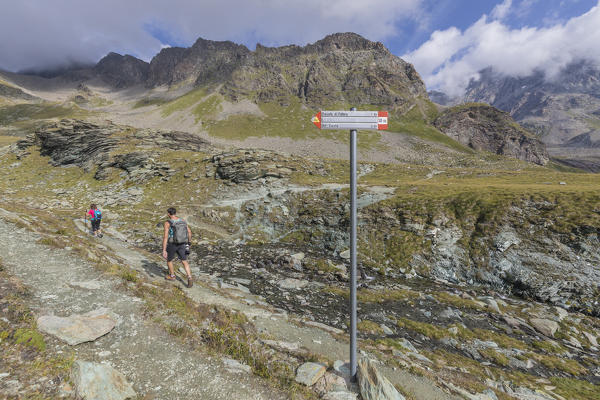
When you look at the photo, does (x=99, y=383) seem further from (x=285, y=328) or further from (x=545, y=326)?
(x=545, y=326)

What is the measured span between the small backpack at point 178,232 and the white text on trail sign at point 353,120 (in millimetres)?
8504

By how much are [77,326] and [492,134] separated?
247 meters

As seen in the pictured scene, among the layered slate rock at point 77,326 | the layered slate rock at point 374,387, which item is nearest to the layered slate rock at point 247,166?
the layered slate rock at point 77,326

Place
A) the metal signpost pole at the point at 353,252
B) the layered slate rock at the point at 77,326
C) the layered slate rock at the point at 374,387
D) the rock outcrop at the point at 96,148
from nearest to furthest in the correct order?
the layered slate rock at the point at 374,387 < the layered slate rock at the point at 77,326 < the metal signpost pole at the point at 353,252 < the rock outcrop at the point at 96,148

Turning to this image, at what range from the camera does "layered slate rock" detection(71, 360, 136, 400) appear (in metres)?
4.49

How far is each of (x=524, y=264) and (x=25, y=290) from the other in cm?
2624

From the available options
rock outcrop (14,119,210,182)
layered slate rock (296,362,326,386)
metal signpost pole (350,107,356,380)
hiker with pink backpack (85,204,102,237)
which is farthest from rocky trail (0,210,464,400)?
rock outcrop (14,119,210,182)

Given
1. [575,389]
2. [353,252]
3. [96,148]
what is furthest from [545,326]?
[96,148]

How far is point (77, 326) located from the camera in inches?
248

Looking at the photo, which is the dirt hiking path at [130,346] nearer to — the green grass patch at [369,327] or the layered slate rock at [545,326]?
the green grass patch at [369,327]

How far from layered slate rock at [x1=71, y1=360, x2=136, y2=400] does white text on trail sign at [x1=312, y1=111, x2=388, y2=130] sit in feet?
23.4

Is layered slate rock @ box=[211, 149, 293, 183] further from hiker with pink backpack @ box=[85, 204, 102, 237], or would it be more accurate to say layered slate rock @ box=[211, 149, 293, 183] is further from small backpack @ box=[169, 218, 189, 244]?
small backpack @ box=[169, 218, 189, 244]

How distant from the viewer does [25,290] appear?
25.3 feet

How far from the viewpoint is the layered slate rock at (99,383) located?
4.49 metres
